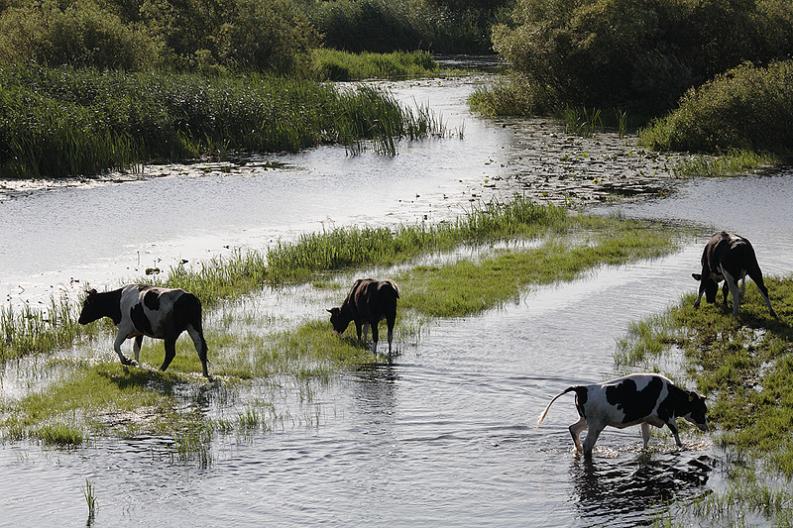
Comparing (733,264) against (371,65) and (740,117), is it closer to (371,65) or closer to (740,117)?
(740,117)

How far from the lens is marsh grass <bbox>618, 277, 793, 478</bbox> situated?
38.9 ft

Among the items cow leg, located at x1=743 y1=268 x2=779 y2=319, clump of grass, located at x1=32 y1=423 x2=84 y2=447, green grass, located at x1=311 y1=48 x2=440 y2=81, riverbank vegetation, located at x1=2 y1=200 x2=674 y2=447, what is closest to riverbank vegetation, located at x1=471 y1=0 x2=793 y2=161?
riverbank vegetation, located at x1=2 y1=200 x2=674 y2=447

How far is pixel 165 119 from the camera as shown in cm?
3303

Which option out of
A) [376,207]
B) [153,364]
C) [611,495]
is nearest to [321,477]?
[611,495]

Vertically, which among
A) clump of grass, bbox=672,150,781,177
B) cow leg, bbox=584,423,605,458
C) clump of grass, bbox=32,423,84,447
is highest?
clump of grass, bbox=672,150,781,177

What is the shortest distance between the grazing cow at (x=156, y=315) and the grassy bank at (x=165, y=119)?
1655cm

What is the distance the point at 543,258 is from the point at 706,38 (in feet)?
71.7

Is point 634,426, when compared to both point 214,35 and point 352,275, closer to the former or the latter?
point 352,275

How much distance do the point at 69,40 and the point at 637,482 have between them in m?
32.9

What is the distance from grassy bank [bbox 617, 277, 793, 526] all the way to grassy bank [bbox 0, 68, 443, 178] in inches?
767

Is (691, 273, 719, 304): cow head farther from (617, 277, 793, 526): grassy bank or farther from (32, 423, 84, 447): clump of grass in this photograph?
(32, 423, 84, 447): clump of grass

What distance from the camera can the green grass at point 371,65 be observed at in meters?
57.7

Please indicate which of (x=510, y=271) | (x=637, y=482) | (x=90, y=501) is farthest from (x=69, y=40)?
(x=637, y=482)

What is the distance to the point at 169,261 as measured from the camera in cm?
2148
